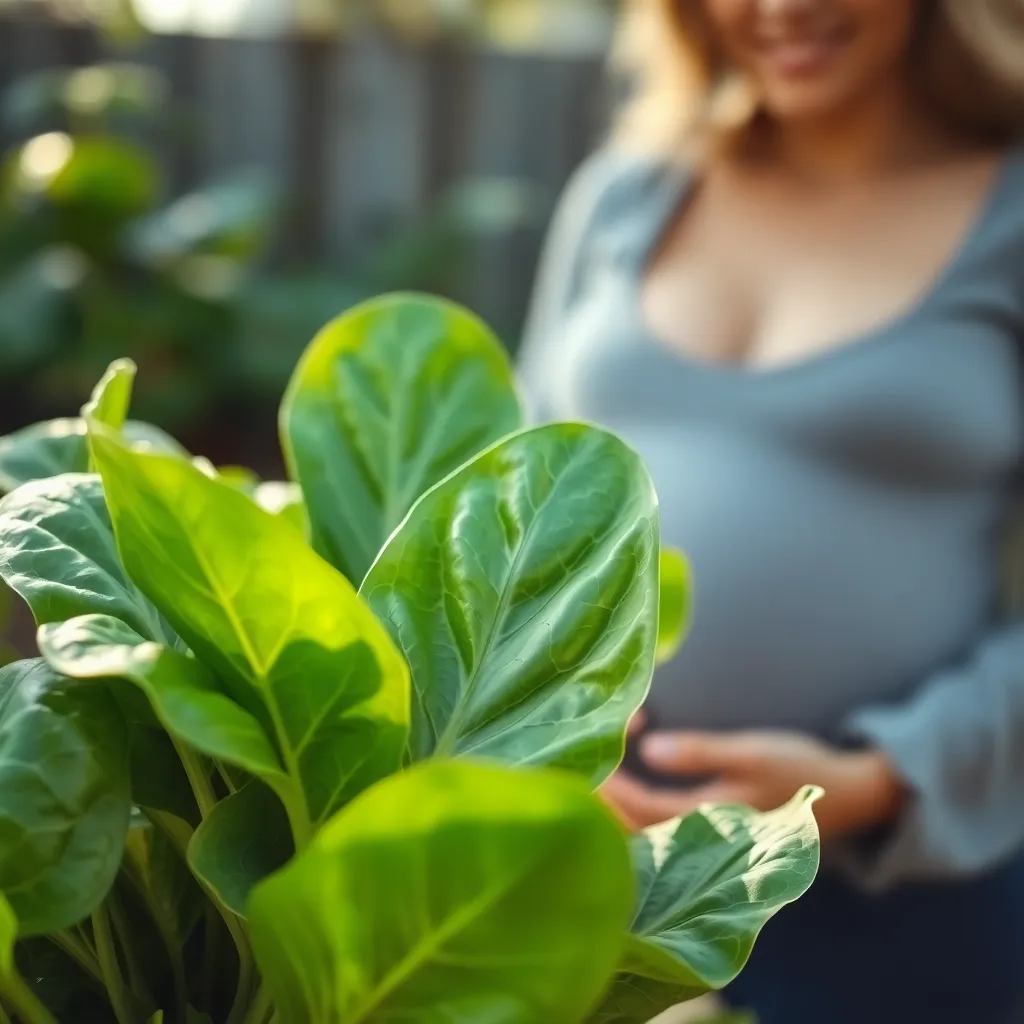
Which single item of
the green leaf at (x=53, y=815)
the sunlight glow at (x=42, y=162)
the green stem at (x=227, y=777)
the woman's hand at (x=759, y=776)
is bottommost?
the woman's hand at (x=759, y=776)

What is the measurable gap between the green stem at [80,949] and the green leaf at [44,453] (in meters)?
0.12

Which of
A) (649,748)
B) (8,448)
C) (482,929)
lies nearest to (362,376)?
(8,448)

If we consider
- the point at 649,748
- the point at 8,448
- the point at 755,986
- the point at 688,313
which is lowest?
the point at 755,986

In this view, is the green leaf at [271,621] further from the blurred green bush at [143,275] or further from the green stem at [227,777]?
the blurred green bush at [143,275]

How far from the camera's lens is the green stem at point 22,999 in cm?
22

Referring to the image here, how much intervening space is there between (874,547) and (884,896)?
8.3 inches

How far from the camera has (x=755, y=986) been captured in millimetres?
733

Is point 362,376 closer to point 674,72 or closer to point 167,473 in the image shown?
point 167,473

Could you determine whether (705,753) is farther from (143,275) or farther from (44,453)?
(143,275)

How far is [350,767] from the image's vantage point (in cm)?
23

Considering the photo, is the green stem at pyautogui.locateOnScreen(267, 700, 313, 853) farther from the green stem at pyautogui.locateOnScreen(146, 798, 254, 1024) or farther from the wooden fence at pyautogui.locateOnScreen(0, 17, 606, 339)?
the wooden fence at pyautogui.locateOnScreen(0, 17, 606, 339)

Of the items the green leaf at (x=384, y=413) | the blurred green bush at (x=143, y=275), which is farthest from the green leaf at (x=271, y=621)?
the blurred green bush at (x=143, y=275)

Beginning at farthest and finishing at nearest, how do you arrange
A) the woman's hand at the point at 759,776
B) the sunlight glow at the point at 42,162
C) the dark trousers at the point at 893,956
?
1. the sunlight glow at the point at 42,162
2. the dark trousers at the point at 893,956
3. the woman's hand at the point at 759,776

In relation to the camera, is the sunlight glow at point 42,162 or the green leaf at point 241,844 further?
the sunlight glow at point 42,162
